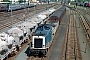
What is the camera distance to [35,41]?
28109 mm

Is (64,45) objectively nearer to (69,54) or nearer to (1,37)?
(69,54)

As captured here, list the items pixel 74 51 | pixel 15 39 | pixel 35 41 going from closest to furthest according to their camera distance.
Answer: pixel 35 41 < pixel 15 39 < pixel 74 51

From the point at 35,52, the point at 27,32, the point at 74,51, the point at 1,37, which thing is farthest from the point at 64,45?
the point at 1,37

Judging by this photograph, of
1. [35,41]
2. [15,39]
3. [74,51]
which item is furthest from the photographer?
[74,51]

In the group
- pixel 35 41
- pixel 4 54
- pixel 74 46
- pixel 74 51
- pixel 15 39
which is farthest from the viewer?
pixel 74 46

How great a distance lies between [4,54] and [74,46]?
14.6m

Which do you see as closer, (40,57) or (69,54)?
(40,57)

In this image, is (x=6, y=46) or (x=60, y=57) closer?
(x=6, y=46)

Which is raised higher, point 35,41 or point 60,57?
point 35,41

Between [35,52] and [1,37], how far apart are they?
16.5 feet

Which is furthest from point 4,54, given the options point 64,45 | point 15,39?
point 64,45

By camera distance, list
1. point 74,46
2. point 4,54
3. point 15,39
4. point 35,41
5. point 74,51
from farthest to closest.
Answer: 1. point 74,46
2. point 74,51
3. point 15,39
4. point 35,41
5. point 4,54

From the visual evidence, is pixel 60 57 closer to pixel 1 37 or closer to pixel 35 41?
pixel 35 41

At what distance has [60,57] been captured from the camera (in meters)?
29.2
